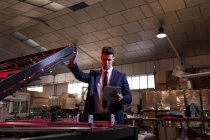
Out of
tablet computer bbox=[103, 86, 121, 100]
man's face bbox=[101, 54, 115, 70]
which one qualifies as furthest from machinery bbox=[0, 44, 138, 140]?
man's face bbox=[101, 54, 115, 70]

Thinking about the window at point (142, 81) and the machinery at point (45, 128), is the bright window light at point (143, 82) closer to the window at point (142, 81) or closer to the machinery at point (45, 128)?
the window at point (142, 81)

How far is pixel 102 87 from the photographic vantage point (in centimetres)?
170

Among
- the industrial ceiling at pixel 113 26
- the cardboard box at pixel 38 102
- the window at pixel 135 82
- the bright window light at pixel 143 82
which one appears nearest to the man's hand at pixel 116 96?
the industrial ceiling at pixel 113 26

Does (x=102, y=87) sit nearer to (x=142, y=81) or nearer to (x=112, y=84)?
(x=112, y=84)

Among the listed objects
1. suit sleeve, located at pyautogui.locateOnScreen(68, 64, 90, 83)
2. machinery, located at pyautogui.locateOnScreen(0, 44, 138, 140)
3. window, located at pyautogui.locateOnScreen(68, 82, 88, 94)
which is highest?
window, located at pyautogui.locateOnScreen(68, 82, 88, 94)

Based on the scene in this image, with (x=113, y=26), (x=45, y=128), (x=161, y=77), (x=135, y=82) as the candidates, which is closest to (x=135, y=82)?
(x=135, y=82)

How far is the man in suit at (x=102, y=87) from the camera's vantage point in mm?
1592

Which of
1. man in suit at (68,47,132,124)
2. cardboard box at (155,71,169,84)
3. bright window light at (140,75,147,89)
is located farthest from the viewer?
bright window light at (140,75,147,89)

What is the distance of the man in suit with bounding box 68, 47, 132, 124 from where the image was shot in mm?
1592

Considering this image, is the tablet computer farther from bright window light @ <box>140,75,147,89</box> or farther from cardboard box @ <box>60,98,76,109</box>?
cardboard box @ <box>60,98,76,109</box>

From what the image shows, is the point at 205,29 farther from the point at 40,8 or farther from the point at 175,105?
the point at 40,8

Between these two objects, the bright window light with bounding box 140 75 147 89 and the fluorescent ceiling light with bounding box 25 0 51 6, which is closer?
the fluorescent ceiling light with bounding box 25 0 51 6

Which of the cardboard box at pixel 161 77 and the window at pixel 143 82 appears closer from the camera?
the cardboard box at pixel 161 77

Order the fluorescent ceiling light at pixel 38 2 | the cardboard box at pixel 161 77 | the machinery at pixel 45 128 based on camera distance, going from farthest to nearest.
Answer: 1. the cardboard box at pixel 161 77
2. the fluorescent ceiling light at pixel 38 2
3. the machinery at pixel 45 128
